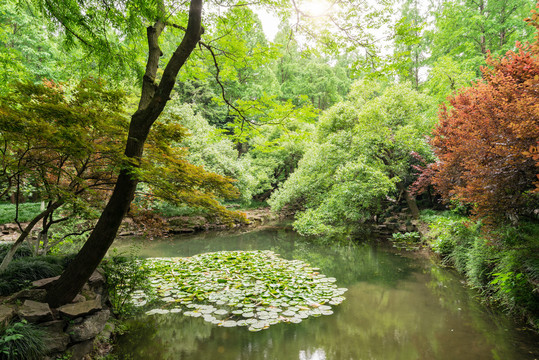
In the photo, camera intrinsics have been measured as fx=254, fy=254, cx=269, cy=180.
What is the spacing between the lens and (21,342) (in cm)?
201

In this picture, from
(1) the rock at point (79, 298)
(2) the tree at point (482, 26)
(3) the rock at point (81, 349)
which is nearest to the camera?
(3) the rock at point (81, 349)

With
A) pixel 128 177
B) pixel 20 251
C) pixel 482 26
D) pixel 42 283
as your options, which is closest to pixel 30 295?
pixel 42 283

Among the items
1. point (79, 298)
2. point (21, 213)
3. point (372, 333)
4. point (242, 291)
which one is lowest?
point (372, 333)

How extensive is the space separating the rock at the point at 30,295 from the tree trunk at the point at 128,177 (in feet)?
0.24

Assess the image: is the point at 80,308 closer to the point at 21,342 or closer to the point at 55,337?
the point at 55,337

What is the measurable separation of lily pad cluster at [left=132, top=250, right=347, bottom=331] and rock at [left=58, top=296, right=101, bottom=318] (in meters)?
1.13

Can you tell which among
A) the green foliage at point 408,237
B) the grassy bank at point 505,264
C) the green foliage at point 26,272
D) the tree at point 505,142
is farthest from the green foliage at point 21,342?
the green foliage at point 408,237

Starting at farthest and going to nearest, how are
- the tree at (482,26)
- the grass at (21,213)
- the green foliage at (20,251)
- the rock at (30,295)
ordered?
the tree at (482,26)
the grass at (21,213)
the green foliage at (20,251)
the rock at (30,295)

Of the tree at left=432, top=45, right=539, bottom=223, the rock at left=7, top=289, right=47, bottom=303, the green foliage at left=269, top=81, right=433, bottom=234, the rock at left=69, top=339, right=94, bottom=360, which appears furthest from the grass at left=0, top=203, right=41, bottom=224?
the tree at left=432, top=45, right=539, bottom=223

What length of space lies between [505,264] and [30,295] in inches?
235

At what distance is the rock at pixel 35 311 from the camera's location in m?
2.22

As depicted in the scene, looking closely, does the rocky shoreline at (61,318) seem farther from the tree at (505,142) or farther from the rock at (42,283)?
the tree at (505,142)

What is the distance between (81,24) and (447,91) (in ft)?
40.5

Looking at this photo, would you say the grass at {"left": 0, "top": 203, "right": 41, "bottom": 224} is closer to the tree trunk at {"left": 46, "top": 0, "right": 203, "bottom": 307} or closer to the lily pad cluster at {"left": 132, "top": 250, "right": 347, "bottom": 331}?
the lily pad cluster at {"left": 132, "top": 250, "right": 347, "bottom": 331}
